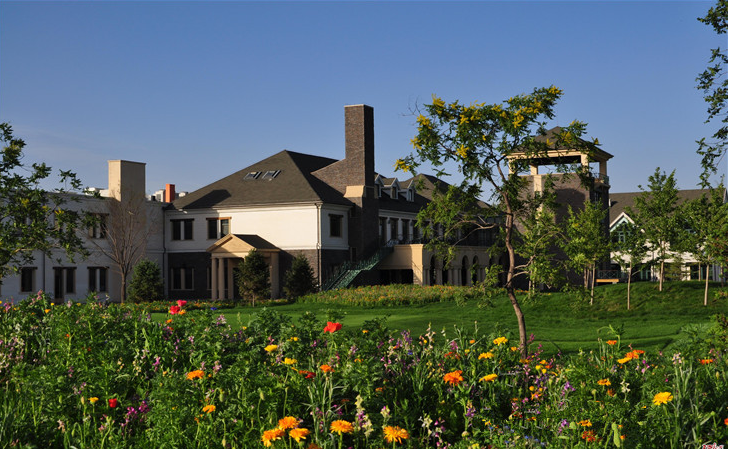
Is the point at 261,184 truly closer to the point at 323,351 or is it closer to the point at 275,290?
the point at 275,290

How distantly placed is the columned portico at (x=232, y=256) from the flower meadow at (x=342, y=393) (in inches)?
1354

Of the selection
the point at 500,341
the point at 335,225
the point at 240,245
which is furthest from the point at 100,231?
the point at 500,341

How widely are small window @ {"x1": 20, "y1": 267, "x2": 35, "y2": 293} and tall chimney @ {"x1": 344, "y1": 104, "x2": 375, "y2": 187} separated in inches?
731

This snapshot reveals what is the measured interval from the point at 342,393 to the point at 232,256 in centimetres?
3825

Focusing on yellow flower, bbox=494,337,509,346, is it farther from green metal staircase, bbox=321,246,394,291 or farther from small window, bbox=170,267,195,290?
small window, bbox=170,267,195,290

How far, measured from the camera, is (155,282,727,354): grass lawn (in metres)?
20.7

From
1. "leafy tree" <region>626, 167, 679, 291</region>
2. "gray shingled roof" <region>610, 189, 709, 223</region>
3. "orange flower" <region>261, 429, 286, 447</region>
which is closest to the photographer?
"orange flower" <region>261, 429, 286, 447</region>

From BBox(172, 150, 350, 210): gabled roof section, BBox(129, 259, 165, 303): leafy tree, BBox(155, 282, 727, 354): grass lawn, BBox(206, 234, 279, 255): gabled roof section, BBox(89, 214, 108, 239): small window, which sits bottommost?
BBox(155, 282, 727, 354): grass lawn

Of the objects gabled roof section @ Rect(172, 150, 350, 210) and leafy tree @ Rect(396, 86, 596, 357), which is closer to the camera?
leafy tree @ Rect(396, 86, 596, 357)

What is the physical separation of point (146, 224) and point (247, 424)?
42.4 meters

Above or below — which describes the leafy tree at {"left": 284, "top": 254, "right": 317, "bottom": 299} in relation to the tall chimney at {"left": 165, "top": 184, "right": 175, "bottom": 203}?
below

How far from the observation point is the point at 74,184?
2339 cm

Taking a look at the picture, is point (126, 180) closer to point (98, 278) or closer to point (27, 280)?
point (98, 278)

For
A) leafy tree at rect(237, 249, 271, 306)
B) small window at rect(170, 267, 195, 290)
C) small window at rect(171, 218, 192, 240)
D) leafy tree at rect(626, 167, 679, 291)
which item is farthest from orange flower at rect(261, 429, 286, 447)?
small window at rect(171, 218, 192, 240)
